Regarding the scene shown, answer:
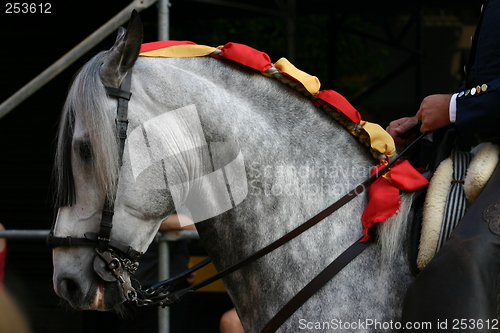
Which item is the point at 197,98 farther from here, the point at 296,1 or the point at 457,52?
the point at 457,52

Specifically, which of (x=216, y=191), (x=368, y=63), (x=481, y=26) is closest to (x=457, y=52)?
(x=368, y=63)

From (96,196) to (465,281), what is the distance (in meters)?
1.13

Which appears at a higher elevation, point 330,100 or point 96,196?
point 330,100

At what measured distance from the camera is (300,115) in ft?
6.45

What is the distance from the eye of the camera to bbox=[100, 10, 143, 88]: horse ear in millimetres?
1800

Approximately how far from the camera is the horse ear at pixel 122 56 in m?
1.80

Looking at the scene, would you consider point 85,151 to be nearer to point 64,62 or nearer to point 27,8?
point 64,62

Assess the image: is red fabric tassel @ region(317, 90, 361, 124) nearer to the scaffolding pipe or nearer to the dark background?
the scaffolding pipe

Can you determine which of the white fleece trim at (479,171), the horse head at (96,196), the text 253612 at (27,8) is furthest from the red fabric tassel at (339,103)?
the text 253612 at (27,8)

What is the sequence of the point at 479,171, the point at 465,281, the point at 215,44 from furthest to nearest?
the point at 215,44
the point at 479,171
the point at 465,281

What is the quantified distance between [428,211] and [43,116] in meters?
4.06

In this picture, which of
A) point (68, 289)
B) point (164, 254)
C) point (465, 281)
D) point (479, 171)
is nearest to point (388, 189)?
point (479, 171)

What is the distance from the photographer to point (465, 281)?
1.58m

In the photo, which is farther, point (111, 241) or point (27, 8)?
point (27, 8)
